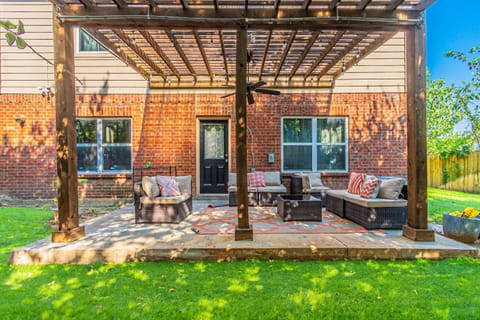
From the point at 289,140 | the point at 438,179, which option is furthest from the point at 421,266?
the point at 438,179

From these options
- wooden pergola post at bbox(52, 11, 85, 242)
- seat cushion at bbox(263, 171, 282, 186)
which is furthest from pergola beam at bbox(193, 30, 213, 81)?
seat cushion at bbox(263, 171, 282, 186)

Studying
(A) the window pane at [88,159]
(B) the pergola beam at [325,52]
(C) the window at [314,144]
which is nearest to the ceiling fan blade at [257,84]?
(B) the pergola beam at [325,52]

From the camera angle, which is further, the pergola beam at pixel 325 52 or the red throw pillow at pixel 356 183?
the red throw pillow at pixel 356 183

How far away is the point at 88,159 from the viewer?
7.19 metres

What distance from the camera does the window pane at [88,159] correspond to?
283 inches

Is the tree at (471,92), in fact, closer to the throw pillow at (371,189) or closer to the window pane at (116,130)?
the throw pillow at (371,189)

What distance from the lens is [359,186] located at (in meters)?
4.73

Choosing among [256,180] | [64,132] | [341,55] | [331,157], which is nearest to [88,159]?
[64,132]

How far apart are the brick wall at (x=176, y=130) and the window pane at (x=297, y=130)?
0.21 meters

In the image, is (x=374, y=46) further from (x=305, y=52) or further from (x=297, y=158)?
(x=297, y=158)

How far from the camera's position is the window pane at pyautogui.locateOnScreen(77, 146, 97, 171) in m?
7.18

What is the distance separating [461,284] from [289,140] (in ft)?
16.8

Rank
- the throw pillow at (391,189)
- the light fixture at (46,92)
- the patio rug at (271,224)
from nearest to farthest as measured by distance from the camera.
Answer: the patio rug at (271,224) → the throw pillow at (391,189) → the light fixture at (46,92)

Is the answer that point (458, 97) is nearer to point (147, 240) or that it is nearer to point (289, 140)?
point (289, 140)
